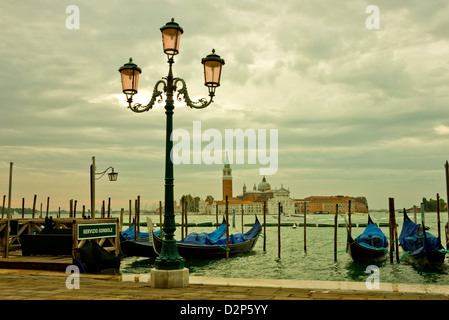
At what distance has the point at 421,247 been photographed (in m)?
18.5

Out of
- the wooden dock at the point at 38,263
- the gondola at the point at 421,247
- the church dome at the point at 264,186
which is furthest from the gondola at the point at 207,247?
the church dome at the point at 264,186

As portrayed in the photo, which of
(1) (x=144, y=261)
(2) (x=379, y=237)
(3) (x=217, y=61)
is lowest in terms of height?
(1) (x=144, y=261)

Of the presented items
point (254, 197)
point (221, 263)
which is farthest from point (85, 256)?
point (254, 197)

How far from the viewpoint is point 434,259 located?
56.5 ft

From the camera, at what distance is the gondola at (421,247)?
1722cm

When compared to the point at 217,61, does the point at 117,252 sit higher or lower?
lower

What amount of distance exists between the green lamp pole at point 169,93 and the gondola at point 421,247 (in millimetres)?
13840

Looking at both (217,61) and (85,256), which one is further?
(85,256)

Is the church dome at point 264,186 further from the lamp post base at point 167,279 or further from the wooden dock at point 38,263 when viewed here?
the lamp post base at point 167,279

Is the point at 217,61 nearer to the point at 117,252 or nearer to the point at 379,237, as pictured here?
the point at 117,252

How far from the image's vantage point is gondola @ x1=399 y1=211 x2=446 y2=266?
17.2 meters

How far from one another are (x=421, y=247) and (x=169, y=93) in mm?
16018
